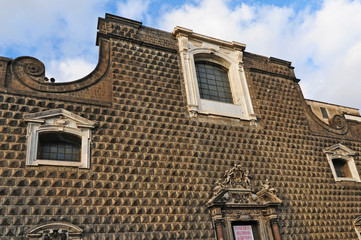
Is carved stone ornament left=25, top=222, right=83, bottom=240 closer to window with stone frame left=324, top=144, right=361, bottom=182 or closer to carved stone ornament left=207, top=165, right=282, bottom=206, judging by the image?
carved stone ornament left=207, top=165, right=282, bottom=206

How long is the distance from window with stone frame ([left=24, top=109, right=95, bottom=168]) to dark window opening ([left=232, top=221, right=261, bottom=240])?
447 cm

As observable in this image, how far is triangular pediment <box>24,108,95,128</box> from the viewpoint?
323 inches

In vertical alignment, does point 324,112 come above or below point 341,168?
above

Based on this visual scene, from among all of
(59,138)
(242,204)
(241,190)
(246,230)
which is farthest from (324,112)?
(59,138)

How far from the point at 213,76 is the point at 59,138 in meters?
6.01

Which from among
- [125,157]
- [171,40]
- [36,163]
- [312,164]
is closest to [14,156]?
[36,163]

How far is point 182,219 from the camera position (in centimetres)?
873

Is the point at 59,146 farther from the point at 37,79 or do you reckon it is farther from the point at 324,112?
the point at 324,112

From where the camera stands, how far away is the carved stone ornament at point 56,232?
702cm

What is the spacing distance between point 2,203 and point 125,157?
2968 mm

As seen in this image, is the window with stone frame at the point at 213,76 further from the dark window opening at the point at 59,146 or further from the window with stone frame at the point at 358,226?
the window with stone frame at the point at 358,226

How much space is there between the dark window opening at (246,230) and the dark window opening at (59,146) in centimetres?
471

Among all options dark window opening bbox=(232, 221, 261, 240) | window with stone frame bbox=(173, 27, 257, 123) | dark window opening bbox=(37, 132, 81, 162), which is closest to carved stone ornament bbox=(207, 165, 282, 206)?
dark window opening bbox=(232, 221, 261, 240)

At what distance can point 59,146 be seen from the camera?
8.56m
